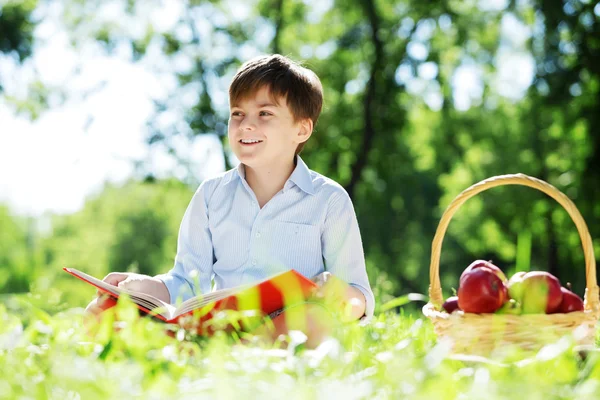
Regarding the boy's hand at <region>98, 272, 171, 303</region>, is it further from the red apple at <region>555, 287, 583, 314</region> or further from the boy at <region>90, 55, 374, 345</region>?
the red apple at <region>555, 287, 583, 314</region>

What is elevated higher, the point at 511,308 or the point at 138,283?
the point at 138,283

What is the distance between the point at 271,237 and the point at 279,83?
2.23ft

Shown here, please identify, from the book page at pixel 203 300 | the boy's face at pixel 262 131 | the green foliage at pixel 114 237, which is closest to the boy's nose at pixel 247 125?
the boy's face at pixel 262 131

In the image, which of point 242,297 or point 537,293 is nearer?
point 242,297

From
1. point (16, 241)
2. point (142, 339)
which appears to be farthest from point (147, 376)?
point (16, 241)

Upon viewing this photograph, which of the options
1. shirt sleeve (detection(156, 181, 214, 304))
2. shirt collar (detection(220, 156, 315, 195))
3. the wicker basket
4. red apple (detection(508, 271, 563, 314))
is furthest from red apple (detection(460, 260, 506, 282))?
shirt sleeve (detection(156, 181, 214, 304))

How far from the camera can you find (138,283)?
9.05 feet

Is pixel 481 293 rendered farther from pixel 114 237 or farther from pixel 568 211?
pixel 114 237

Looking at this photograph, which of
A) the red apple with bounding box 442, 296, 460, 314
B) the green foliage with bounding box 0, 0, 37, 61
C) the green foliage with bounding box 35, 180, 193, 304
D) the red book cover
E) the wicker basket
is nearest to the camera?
the red book cover

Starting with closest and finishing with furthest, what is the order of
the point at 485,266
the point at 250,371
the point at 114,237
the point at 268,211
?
the point at 250,371 → the point at 485,266 → the point at 268,211 → the point at 114,237

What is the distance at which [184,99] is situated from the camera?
14.1 m

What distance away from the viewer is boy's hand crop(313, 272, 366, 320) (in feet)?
7.64

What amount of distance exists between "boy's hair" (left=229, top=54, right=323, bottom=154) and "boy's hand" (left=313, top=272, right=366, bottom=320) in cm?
83

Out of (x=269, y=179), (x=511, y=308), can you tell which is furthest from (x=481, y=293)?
(x=269, y=179)
